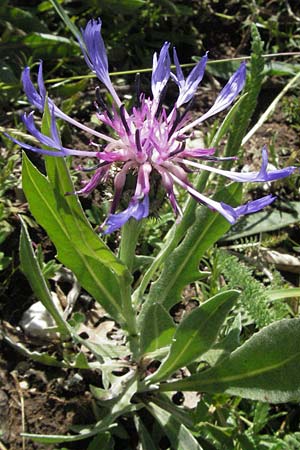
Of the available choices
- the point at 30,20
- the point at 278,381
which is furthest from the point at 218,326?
the point at 30,20

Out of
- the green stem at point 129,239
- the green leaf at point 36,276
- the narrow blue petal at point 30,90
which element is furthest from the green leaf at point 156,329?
the narrow blue petal at point 30,90

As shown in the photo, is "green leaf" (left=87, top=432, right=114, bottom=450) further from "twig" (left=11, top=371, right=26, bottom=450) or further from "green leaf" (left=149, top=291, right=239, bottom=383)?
"green leaf" (left=149, top=291, right=239, bottom=383)

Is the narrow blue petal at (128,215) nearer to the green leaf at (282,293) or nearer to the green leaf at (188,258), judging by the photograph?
the green leaf at (188,258)

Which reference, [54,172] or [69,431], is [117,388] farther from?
[54,172]

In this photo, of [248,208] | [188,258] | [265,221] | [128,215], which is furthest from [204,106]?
[128,215]

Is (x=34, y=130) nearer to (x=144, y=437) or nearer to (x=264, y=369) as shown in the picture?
(x=264, y=369)

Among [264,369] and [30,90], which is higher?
[30,90]
